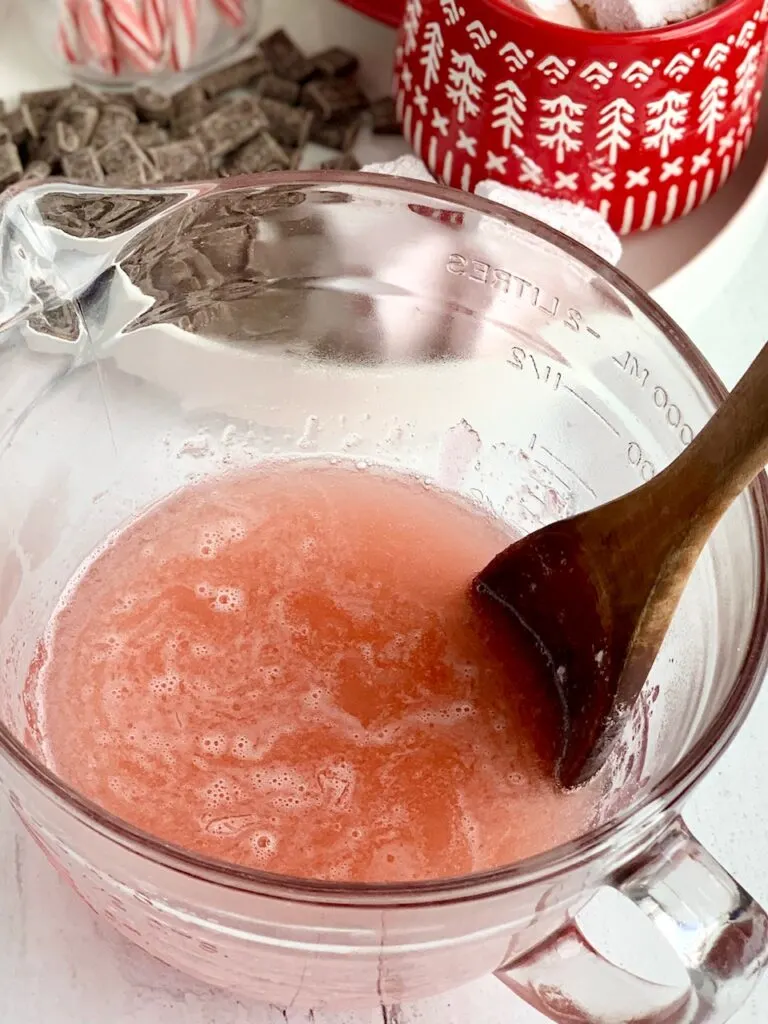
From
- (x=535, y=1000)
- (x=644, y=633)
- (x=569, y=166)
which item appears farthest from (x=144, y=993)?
(x=569, y=166)

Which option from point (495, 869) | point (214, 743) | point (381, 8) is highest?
point (381, 8)

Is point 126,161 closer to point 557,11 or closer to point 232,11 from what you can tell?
point 232,11

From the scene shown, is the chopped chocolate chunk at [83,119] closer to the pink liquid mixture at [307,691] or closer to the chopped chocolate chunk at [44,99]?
the chopped chocolate chunk at [44,99]

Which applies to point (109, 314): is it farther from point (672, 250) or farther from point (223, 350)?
point (672, 250)

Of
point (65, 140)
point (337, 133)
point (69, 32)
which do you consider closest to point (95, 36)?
point (69, 32)

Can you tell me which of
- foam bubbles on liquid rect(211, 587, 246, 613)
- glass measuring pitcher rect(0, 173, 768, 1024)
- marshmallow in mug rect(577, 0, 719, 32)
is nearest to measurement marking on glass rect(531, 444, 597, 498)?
glass measuring pitcher rect(0, 173, 768, 1024)

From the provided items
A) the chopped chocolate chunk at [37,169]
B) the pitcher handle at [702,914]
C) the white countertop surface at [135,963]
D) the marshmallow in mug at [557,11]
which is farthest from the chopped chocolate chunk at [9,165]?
the pitcher handle at [702,914]
